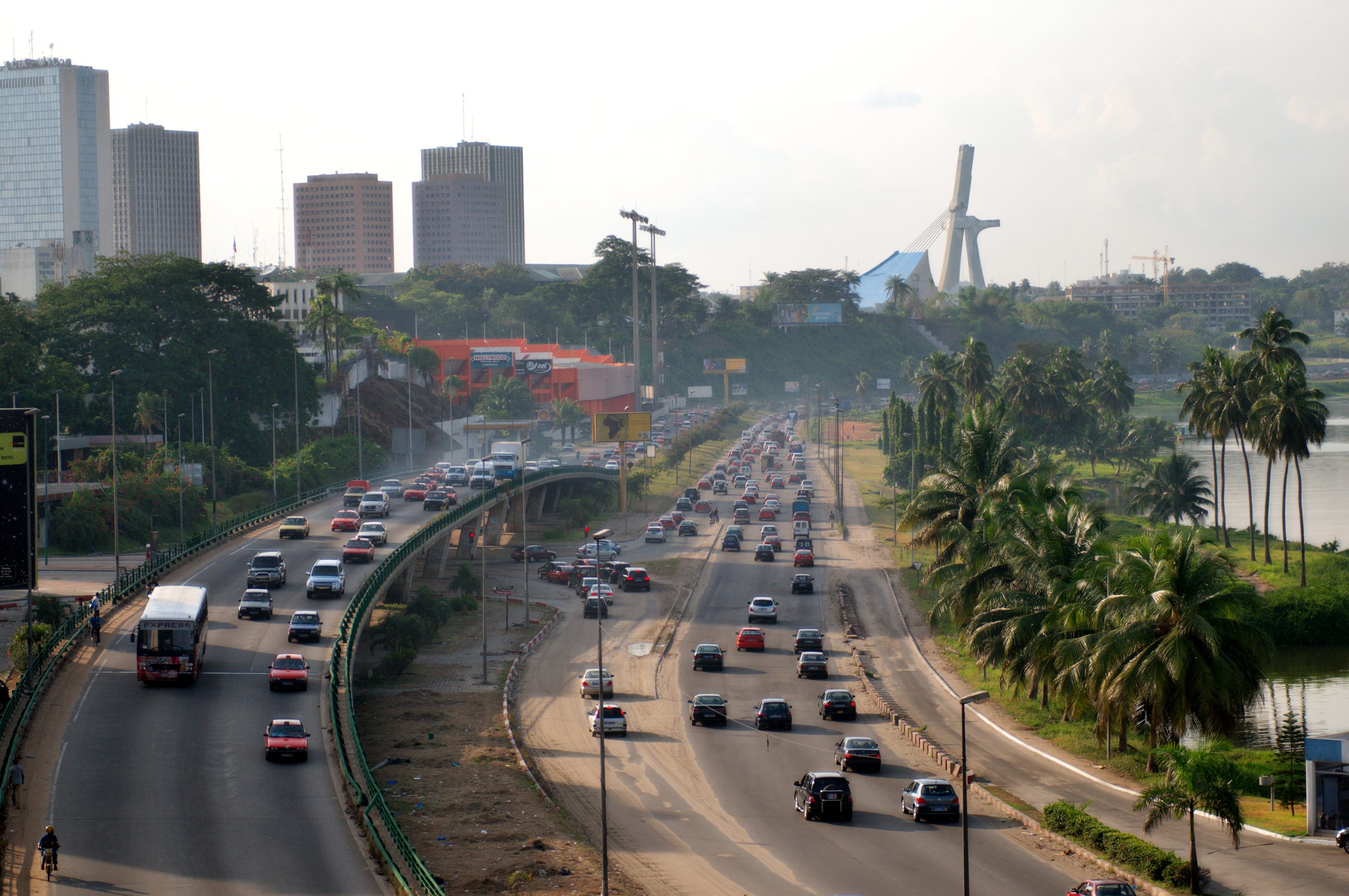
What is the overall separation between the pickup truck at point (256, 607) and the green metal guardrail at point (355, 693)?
10.4 feet

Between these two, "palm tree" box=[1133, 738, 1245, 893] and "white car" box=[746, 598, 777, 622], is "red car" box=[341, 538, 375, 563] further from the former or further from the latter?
"palm tree" box=[1133, 738, 1245, 893]

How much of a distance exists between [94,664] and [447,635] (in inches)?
1024

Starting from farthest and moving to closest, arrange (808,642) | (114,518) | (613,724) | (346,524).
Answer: (346,524)
(114,518)
(808,642)
(613,724)

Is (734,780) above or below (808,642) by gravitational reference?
below

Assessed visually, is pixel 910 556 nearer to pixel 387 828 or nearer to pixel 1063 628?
pixel 1063 628

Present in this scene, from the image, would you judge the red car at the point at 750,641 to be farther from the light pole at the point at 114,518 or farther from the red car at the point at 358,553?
the light pole at the point at 114,518

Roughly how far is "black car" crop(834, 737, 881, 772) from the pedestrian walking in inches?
952

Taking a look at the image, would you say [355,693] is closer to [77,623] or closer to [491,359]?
[77,623]

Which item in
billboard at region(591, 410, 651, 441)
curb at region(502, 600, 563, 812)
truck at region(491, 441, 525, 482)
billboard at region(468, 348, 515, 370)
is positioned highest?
billboard at region(468, 348, 515, 370)

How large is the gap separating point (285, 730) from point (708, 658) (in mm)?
26371

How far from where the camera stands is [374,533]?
7719cm

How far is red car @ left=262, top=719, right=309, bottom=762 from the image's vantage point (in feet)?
129

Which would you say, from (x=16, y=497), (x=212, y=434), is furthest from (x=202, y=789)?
Result: (x=212, y=434)

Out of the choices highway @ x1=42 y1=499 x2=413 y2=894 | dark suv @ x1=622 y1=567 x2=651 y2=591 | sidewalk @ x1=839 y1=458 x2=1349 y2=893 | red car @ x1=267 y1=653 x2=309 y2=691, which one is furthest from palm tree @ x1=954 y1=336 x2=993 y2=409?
red car @ x1=267 y1=653 x2=309 y2=691
